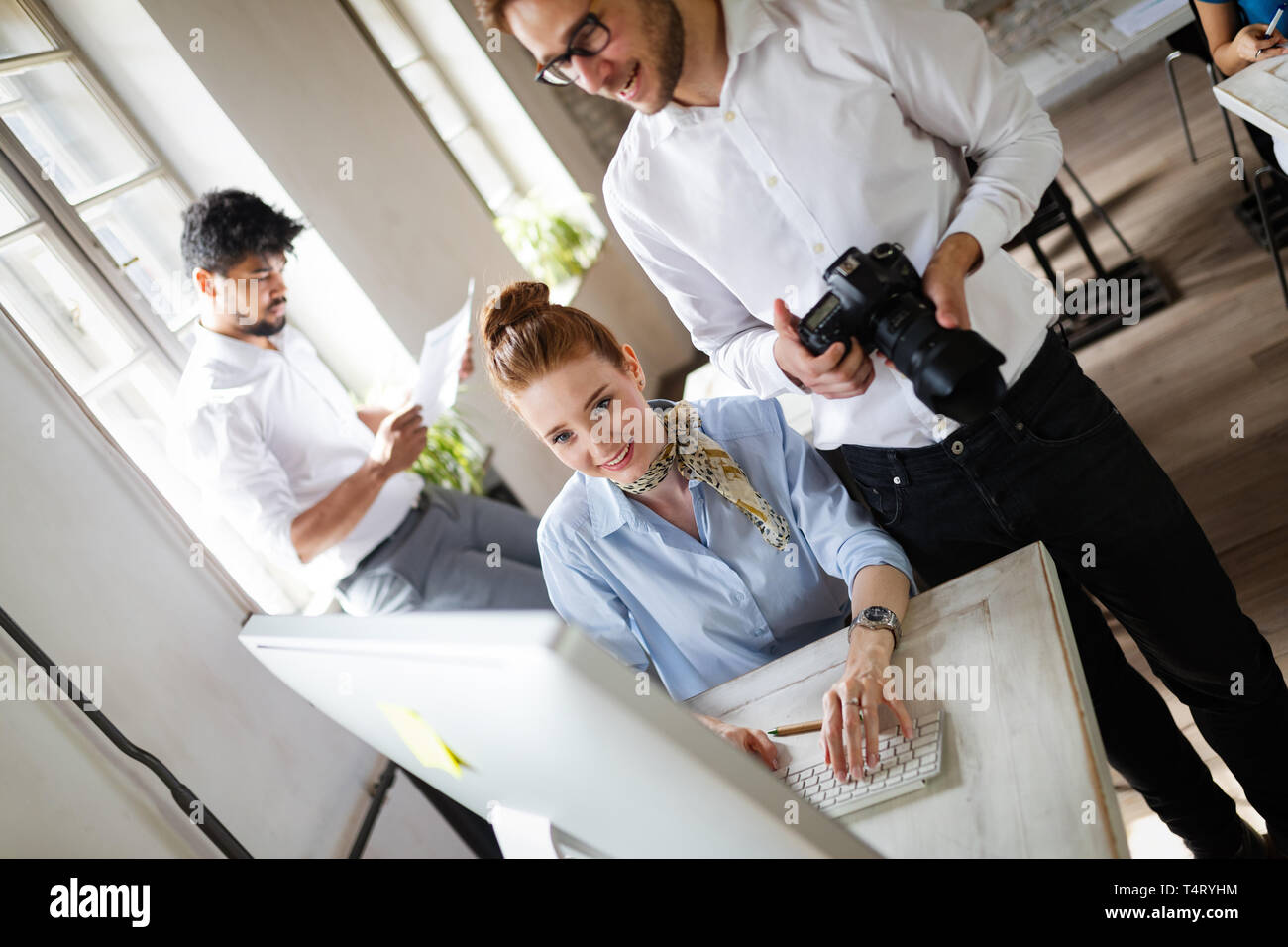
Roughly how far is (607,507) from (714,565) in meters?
0.19

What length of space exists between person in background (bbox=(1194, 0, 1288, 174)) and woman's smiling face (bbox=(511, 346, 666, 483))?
71.8 inches

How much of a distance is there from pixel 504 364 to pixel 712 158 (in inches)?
18.4

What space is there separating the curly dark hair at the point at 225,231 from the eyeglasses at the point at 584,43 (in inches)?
56.8

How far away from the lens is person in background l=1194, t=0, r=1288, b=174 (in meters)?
2.41

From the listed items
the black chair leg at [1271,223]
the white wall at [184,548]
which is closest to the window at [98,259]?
the white wall at [184,548]

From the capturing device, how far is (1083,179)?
542 cm

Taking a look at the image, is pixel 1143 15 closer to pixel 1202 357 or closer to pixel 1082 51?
pixel 1082 51

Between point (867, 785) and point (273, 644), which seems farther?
point (867, 785)

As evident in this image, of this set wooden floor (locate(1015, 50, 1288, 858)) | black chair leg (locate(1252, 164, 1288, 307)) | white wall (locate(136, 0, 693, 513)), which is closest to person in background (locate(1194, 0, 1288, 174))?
black chair leg (locate(1252, 164, 1288, 307))

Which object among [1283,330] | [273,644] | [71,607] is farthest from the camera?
[1283,330]

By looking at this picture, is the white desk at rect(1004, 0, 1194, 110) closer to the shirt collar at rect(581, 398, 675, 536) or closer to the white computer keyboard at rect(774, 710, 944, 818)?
the shirt collar at rect(581, 398, 675, 536)

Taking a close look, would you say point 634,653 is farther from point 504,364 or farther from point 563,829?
point 563,829
